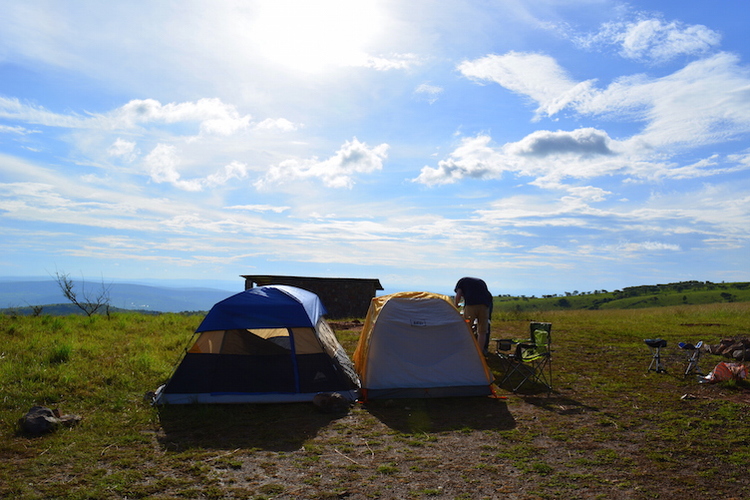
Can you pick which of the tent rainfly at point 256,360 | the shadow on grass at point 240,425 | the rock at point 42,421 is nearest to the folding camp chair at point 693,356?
the tent rainfly at point 256,360

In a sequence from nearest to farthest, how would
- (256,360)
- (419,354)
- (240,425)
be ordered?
1. (240,425)
2. (256,360)
3. (419,354)

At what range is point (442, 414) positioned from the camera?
8227 mm

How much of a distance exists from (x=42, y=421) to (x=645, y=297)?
80.0 metres

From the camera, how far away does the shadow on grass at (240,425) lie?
6721 mm

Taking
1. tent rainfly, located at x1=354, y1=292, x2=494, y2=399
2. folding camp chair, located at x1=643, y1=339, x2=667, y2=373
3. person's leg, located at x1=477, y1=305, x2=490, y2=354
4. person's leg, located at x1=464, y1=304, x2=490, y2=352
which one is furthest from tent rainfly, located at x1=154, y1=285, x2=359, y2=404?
folding camp chair, located at x1=643, y1=339, x2=667, y2=373

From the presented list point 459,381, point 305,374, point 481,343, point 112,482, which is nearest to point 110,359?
point 305,374

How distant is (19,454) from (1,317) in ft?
44.1

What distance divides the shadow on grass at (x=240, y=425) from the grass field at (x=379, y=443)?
0.03 m

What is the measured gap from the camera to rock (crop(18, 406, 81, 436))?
6.93 m

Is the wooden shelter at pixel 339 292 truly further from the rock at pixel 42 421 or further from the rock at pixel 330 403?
the rock at pixel 42 421

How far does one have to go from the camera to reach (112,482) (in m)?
5.40

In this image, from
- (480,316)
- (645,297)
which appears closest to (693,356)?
(480,316)

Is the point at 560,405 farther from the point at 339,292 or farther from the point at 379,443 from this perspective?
the point at 339,292

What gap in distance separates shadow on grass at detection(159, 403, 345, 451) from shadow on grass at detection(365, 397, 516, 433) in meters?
0.97
